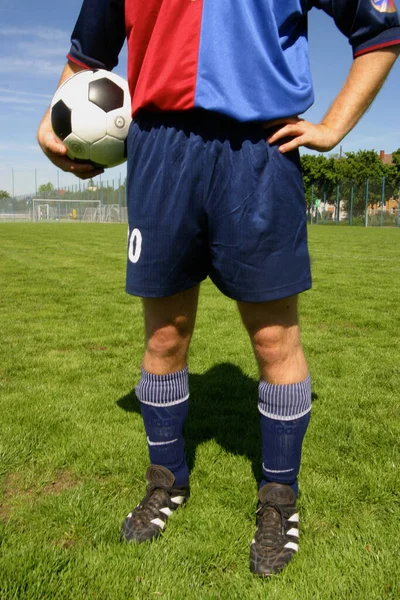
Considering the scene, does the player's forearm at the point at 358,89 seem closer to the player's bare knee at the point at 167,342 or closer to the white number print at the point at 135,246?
the white number print at the point at 135,246

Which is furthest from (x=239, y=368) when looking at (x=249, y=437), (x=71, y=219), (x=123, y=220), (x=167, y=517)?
(x=71, y=219)

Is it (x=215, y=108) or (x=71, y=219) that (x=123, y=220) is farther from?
(x=215, y=108)

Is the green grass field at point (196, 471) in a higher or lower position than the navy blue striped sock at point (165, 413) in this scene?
lower

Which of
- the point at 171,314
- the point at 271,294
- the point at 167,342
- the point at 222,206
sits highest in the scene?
the point at 222,206

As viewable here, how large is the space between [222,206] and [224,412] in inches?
65.2

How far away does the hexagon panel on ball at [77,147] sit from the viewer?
A: 6.59ft

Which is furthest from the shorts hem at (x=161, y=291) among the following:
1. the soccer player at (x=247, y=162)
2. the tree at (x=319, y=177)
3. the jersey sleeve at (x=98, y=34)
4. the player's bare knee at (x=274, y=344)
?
the tree at (x=319, y=177)

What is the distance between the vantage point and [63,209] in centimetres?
5466

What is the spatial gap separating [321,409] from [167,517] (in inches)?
53.1

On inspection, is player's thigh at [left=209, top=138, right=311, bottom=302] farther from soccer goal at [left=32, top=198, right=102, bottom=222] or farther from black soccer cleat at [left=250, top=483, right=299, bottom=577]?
soccer goal at [left=32, top=198, right=102, bottom=222]

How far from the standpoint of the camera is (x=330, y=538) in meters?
1.84

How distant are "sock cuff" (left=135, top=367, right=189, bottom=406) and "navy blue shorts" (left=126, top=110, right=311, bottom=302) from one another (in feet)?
1.27

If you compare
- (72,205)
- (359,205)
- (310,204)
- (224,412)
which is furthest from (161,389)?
(72,205)

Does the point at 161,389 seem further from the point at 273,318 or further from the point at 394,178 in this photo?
the point at 394,178
